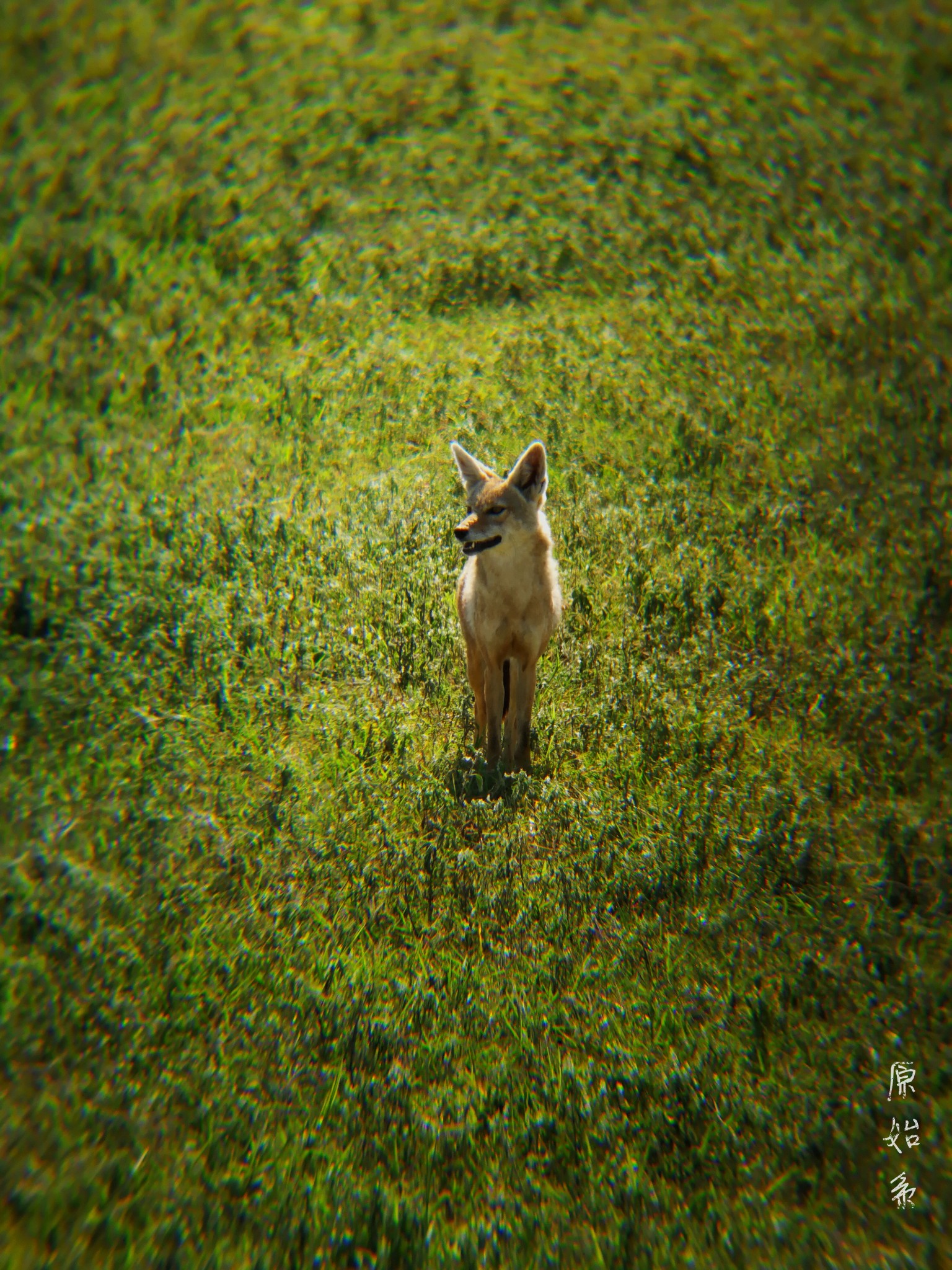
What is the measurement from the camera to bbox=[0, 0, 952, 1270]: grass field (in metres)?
3.31

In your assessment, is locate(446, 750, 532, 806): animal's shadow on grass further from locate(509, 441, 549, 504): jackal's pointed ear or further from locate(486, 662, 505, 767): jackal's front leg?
locate(509, 441, 549, 504): jackal's pointed ear

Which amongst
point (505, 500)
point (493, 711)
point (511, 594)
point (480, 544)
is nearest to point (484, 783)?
point (493, 711)

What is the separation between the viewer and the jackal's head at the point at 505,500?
534 cm

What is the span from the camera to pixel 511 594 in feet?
18.6

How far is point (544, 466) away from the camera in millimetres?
5574

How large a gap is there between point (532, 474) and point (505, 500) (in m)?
0.31

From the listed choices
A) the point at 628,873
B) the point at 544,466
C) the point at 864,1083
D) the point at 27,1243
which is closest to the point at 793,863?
the point at 628,873

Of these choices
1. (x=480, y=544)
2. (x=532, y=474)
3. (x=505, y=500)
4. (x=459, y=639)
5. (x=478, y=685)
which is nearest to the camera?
(x=480, y=544)

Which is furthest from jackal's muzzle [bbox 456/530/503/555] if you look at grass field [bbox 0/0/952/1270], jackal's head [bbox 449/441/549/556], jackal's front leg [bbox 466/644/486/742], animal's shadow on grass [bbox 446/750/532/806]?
animal's shadow on grass [bbox 446/750/532/806]

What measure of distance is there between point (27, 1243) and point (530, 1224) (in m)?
1.84

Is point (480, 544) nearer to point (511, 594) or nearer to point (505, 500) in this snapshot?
point (505, 500)

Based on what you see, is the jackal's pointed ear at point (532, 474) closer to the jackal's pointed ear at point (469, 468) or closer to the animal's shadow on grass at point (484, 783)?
the jackal's pointed ear at point (469, 468)

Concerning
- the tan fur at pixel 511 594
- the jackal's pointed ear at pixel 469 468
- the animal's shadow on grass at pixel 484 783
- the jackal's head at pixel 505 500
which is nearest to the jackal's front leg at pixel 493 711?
the tan fur at pixel 511 594

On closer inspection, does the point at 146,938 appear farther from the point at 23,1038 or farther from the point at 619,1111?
the point at 619,1111
